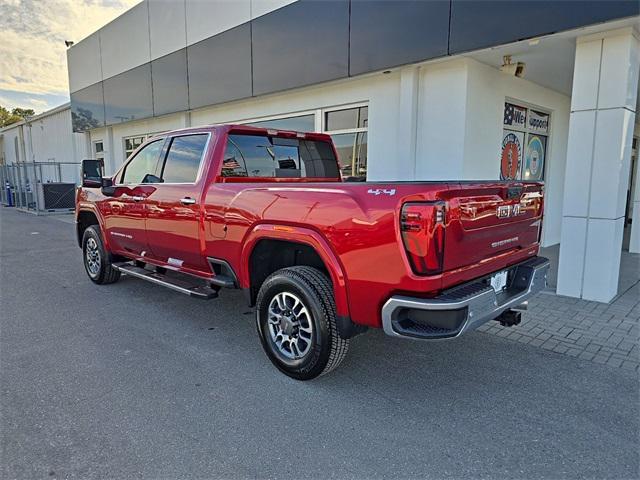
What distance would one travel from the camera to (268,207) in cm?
361

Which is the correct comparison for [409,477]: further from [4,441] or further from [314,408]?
[4,441]

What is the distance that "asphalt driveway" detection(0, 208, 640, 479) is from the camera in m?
2.55

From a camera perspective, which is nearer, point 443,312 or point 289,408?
point 443,312

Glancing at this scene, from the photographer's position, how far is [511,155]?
8258mm

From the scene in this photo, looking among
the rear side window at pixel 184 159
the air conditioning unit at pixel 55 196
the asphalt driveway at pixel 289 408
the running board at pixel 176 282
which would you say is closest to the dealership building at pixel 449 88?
the asphalt driveway at pixel 289 408

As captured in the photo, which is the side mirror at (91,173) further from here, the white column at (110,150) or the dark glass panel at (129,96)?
the white column at (110,150)

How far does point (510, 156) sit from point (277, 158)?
17.6 feet

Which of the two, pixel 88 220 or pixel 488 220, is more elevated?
pixel 488 220

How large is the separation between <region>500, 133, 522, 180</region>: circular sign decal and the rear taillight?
5814mm

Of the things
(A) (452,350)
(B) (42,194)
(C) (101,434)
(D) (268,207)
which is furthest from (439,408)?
(B) (42,194)

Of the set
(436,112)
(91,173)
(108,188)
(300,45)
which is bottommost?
(108,188)

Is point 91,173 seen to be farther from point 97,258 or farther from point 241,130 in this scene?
point 241,130

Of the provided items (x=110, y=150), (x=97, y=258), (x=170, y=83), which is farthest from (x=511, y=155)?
(x=110, y=150)

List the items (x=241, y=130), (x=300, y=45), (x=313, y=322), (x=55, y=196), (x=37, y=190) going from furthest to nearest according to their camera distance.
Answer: (x=55, y=196) → (x=37, y=190) → (x=300, y=45) → (x=241, y=130) → (x=313, y=322)
